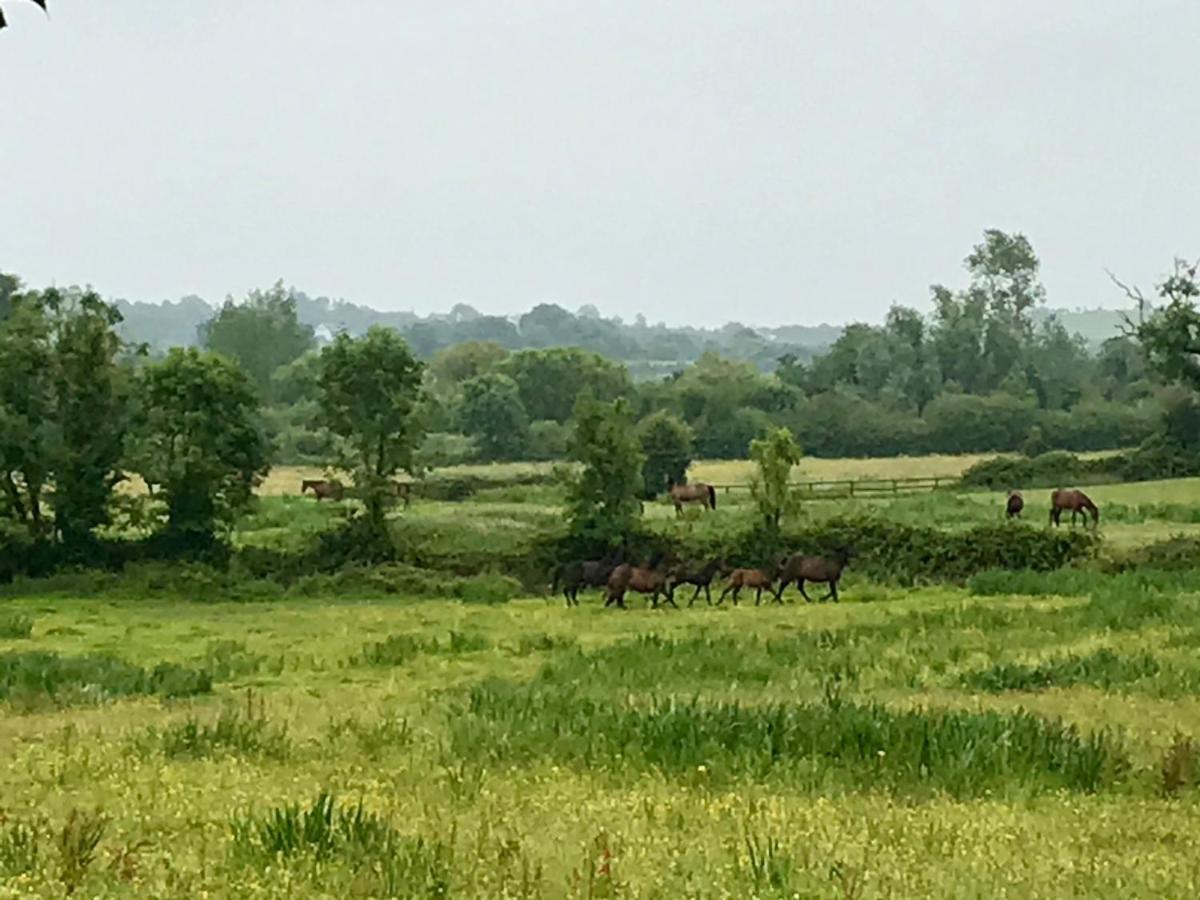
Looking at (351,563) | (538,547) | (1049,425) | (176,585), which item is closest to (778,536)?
(538,547)

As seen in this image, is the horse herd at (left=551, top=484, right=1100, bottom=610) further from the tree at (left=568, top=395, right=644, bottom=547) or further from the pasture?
the pasture

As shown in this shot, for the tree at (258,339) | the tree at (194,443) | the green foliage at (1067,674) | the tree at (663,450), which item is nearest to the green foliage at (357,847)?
the green foliage at (1067,674)

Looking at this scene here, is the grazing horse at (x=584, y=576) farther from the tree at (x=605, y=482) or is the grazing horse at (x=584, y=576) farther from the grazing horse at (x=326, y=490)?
the grazing horse at (x=326, y=490)

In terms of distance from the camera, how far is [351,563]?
140 ft

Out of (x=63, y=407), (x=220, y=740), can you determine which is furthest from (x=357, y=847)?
(x=63, y=407)

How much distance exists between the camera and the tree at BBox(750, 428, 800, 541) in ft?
136

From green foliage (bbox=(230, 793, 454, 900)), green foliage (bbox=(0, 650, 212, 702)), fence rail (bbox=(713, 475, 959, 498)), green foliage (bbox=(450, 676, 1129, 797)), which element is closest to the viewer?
green foliage (bbox=(230, 793, 454, 900))

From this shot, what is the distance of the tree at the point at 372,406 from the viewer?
45.0 meters

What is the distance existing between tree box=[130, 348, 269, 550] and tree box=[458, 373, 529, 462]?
133 feet

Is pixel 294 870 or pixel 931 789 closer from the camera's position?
pixel 294 870

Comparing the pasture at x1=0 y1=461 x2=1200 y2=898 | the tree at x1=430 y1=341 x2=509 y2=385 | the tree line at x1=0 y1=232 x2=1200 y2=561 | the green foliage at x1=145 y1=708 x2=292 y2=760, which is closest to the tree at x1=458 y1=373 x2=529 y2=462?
the tree line at x1=0 y1=232 x2=1200 y2=561

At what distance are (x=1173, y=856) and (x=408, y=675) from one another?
45.7 feet

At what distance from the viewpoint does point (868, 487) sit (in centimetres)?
5722

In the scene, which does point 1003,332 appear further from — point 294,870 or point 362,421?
point 294,870
